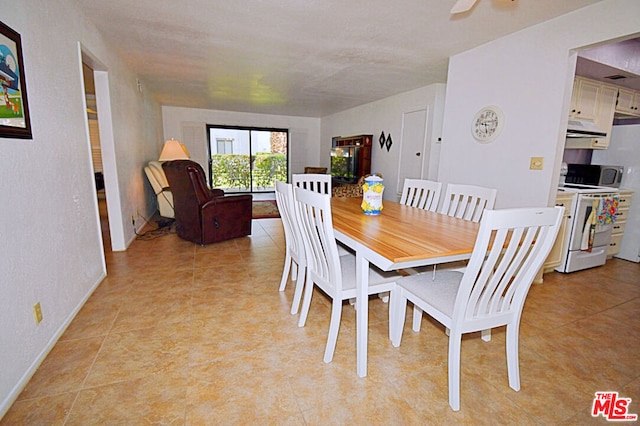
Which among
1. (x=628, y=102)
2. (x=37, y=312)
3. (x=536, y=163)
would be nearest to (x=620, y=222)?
(x=628, y=102)

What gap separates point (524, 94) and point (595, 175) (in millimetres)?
1911

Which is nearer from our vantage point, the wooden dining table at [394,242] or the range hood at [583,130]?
the wooden dining table at [394,242]

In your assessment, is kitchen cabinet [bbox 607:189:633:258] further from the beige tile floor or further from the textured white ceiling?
the textured white ceiling

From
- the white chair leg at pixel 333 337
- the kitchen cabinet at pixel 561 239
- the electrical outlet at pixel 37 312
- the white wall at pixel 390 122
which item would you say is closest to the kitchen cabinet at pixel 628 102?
the kitchen cabinet at pixel 561 239

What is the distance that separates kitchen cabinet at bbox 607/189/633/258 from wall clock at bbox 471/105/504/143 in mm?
1741

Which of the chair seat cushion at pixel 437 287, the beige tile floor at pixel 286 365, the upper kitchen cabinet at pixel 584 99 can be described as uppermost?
the upper kitchen cabinet at pixel 584 99

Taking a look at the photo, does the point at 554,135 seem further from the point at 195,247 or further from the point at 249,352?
the point at 195,247

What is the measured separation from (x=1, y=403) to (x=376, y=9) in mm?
3292

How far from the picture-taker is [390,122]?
19.3ft

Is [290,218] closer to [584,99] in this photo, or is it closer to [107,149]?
[107,149]

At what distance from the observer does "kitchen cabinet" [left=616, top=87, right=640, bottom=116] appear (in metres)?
3.51

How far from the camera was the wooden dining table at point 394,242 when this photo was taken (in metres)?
1.37

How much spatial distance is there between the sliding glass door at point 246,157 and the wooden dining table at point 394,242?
6.84 m

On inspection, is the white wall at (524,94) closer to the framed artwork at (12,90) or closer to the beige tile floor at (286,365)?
the beige tile floor at (286,365)
